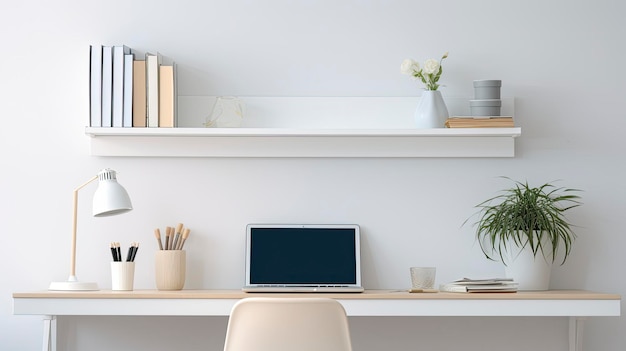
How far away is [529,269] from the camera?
342 centimetres

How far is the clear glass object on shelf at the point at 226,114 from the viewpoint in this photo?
11.4ft

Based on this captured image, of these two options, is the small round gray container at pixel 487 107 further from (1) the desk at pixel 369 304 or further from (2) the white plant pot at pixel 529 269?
(1) the desk at pixel 369 304

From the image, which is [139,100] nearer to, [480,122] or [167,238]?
[167,238]

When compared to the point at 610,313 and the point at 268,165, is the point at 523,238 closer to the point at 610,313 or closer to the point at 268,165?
the point at 610,313

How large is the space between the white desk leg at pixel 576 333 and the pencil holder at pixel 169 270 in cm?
154

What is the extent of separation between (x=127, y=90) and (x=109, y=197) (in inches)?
16.5

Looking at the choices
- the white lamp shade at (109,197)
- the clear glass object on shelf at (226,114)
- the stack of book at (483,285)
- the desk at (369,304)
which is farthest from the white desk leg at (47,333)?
the stack of book at (483,285)

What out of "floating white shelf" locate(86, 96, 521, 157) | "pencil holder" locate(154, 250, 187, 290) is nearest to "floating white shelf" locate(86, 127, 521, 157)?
"floating white shelf" locate(86, 96, 521, 157)

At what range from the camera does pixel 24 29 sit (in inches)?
142

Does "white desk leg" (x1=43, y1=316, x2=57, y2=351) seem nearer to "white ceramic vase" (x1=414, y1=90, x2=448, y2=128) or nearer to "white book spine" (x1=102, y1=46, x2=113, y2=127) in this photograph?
"white book spine" (x1=102, y1=46, x2=113, y2=127)

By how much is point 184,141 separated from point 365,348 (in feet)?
3.61

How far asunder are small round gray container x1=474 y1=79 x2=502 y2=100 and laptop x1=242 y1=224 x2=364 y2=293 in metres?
0.72

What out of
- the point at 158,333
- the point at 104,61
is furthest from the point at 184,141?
the point at 158,333

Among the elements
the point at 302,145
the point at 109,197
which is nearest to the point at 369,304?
→ the point at 302,145
